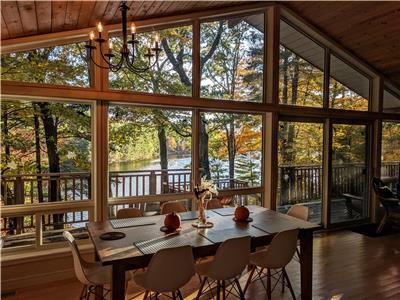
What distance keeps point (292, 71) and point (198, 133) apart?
2.01 m

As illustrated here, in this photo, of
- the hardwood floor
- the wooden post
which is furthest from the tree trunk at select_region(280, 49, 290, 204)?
the wooden post

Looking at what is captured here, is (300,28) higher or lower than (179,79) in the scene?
higher

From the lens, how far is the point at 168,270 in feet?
7.32

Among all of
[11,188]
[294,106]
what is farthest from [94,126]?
[294,106]

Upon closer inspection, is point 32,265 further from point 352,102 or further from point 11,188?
point 352,102

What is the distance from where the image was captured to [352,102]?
18.6ft

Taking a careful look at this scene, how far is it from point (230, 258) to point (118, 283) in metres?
0.87

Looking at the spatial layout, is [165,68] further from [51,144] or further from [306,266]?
[306,266]

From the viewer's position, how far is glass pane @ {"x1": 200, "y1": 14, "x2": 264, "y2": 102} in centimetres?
431

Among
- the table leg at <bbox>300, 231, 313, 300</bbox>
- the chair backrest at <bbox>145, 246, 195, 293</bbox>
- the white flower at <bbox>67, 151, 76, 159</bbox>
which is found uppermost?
the white flower at <bbox>67, 151, 76, 159</bbox>

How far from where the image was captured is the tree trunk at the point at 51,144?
3477 mm

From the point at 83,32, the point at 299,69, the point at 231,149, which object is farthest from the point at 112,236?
the point at 299,69

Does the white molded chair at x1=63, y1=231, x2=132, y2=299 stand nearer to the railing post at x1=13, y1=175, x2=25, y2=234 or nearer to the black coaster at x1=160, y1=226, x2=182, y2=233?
the black coaster at x1=160, y1=226, x2=182, y2=233

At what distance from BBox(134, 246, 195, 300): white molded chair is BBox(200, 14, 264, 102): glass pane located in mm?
2513
